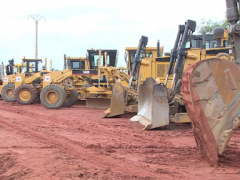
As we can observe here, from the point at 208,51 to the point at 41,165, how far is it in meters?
8.65

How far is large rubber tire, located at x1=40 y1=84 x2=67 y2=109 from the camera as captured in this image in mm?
15250

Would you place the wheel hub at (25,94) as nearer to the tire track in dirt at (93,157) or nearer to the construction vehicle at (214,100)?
the tire track in dirt at (93,157)

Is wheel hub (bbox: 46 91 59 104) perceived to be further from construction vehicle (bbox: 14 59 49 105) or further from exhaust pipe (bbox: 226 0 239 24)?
exhaust pipe (bbox: 226 0 239 24)

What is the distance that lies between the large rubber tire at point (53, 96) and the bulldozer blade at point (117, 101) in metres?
4.27

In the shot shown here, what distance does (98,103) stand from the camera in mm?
15359

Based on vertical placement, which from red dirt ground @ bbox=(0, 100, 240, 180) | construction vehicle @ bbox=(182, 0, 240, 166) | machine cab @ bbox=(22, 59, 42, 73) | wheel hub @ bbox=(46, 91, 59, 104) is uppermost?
machine cab @ bbox=(22, 59, 42, 73)

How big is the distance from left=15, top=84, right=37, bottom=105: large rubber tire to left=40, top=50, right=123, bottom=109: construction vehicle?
3.03 ft

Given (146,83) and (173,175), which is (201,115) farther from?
(146,83)

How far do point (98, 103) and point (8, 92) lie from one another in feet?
20.4

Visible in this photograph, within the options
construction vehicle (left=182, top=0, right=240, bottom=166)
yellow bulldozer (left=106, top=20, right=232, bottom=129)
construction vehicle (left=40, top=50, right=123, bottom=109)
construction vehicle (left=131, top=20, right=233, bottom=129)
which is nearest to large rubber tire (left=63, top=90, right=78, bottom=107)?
construction vehicle (left=40, top=50, right=123, bottom=109)

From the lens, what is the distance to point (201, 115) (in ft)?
15.0

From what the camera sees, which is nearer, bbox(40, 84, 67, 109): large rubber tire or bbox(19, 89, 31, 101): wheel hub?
bbox(40, 84, 67, 109): large rubber tire

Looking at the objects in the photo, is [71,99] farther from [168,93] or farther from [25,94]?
[168,93]

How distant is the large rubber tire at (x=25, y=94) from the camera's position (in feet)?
55.7
